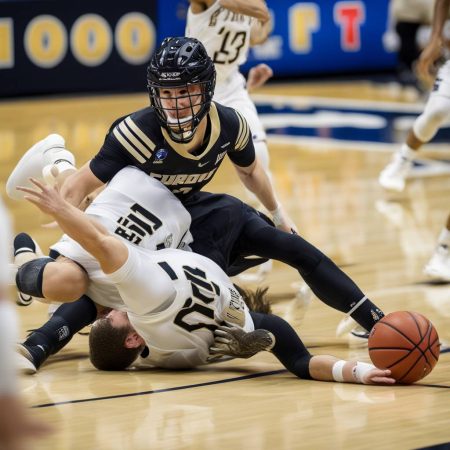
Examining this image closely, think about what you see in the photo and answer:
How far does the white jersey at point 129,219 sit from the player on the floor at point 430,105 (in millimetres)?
3051

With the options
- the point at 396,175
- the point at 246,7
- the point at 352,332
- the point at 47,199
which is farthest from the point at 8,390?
the point at 396,175

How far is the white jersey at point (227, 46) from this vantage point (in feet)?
25.2

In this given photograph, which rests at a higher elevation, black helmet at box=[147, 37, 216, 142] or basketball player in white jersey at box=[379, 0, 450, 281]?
black helmet at box=[147, 37, 216, 142]

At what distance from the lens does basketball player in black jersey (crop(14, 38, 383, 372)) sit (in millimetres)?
5121

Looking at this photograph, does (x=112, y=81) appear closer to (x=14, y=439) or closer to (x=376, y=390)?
(x=376, y=390)

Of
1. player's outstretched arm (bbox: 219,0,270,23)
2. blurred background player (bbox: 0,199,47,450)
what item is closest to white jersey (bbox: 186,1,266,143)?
player's outstretched arm (bbox: 219,0,270,23)

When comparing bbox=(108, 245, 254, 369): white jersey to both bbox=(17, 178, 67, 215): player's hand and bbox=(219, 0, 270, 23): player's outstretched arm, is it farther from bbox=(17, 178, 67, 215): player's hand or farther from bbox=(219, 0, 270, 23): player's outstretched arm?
bbox=(219, 0, 270, 23): player's outstretched arm

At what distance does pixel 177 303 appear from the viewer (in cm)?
487

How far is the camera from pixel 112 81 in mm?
15953

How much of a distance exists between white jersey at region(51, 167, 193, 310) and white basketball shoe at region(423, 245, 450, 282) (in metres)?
2.05

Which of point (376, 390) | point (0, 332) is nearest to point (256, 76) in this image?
point (376, 390)

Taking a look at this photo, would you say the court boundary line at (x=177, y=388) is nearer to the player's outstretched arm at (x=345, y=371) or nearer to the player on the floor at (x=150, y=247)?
the player's outstretched arm at (x=345, y=371)

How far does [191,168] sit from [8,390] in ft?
10.1

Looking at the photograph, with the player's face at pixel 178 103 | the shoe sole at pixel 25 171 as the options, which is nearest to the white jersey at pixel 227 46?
the shoe sole at pixel 25 171
